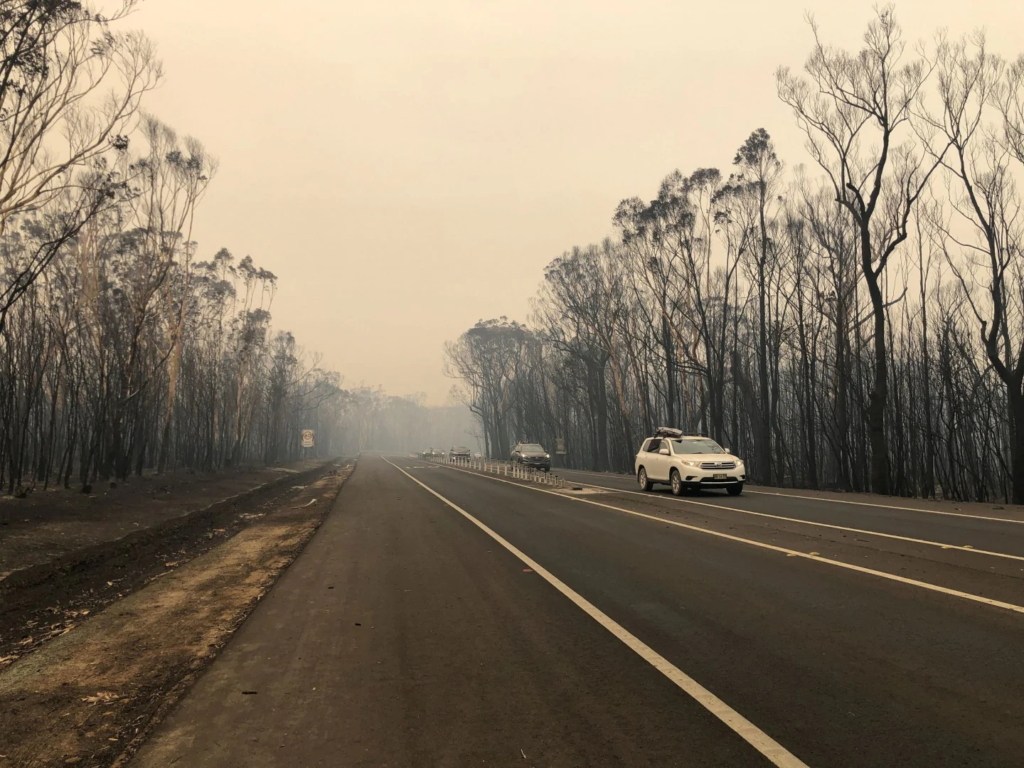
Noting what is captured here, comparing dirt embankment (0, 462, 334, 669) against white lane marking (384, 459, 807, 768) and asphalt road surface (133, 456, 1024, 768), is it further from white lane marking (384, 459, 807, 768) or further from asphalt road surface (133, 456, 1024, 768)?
white lane marking (384, 459, 807, 768)

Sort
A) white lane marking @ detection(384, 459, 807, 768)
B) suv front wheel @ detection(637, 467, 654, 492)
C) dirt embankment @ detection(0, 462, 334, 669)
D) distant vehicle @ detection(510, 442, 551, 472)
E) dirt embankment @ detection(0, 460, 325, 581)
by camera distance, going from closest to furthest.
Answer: white lane marking @ detection(384, 459, 807, 768), dirt embankment @ detection(0, 462, 334, 669), dirt embankment @ detection(0, 460, 325, 581), suv front wheel @ detection(637, 467, 654, 492), distant vehicle @ detection(510, 442, 551, 472)

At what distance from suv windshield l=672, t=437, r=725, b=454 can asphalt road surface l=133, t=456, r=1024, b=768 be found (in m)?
10.4

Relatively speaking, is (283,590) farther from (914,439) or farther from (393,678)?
(914,439)

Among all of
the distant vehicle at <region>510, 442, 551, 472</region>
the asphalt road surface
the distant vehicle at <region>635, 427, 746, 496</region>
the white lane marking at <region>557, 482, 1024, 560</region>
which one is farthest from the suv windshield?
the distant vehicle at <region>510, 442, 551, 472</region>

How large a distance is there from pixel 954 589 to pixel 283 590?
7572 mm

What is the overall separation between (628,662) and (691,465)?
15.4 metres

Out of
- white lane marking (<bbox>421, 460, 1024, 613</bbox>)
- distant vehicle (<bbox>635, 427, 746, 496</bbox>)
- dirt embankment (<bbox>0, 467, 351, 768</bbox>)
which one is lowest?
dirt embankment (<bbox>0, 467, 351, 768</bbox>)

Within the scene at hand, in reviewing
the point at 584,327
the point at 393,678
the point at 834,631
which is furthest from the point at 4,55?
the point at 584,327

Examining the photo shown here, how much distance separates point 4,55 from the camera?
1291 cm

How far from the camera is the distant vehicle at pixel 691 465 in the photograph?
1947cm

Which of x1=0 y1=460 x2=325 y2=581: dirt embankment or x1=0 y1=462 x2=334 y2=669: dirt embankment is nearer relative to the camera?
x1=0 y1=462 x2=334 y2=669: dirt embankment

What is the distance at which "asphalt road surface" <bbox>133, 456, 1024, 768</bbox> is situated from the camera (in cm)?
360

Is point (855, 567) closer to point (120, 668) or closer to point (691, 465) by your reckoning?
point (120, 668)

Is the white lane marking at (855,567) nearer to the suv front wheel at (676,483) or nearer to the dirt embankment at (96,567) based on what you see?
the suv front wheel at (676,483)
